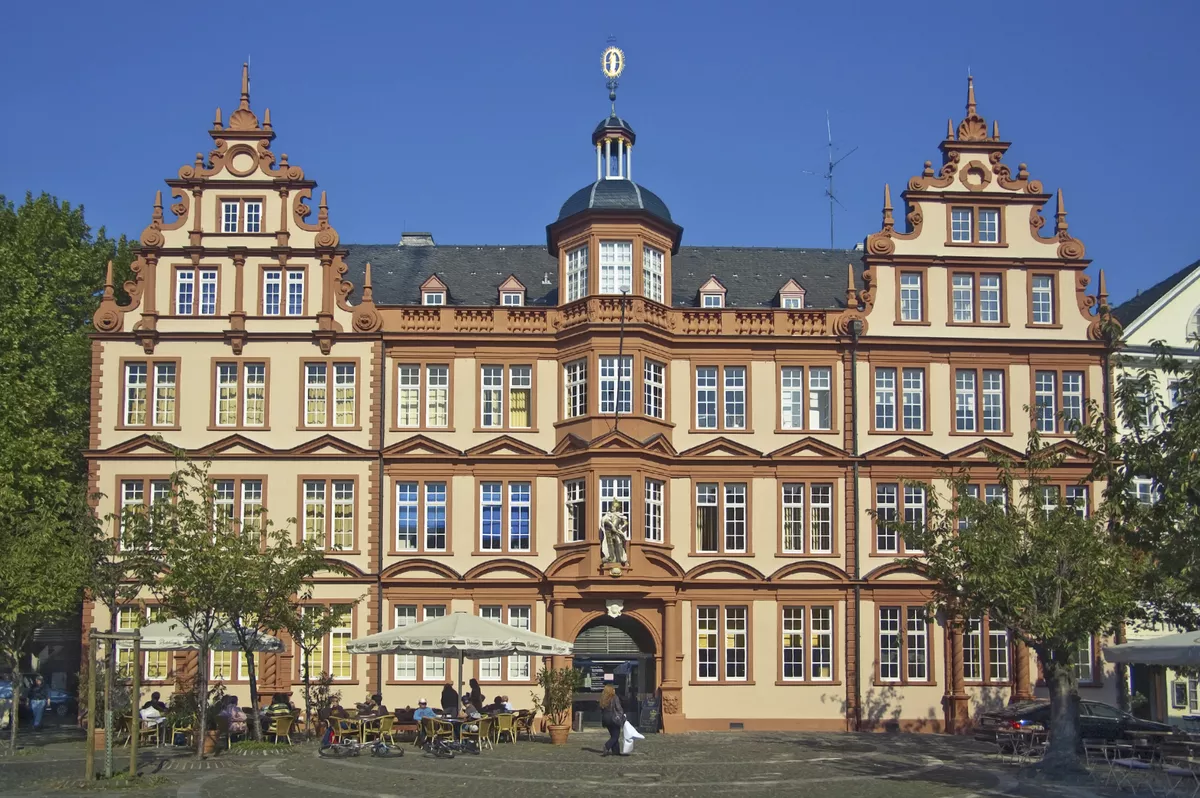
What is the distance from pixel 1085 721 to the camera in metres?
41.5

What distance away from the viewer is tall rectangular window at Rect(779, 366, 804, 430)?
49.7 m

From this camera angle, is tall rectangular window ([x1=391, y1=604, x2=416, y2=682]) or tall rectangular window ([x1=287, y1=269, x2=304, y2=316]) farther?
tall rectangular window ([x1=287, y1=269, x2=304, y2=316])

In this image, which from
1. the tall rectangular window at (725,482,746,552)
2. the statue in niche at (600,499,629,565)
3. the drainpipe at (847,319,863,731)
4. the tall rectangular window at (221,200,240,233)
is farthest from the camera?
the tall rectangular window at (221,200,240,233)

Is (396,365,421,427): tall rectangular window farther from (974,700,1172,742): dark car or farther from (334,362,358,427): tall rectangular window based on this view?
(974,700,1172,742): dark car

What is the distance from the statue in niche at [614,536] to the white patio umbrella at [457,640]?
7.31 metres

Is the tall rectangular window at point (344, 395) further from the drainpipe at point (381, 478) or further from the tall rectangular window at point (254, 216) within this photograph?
the tall rectangular window at point (254, 216)

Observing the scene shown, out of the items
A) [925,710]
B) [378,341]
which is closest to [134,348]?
[378,341]

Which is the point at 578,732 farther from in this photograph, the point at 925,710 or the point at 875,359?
the point at 875,359

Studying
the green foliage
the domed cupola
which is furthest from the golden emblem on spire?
the green foliage

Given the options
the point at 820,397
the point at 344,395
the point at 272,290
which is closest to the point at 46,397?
the point at 272,290

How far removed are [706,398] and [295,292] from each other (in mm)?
13862

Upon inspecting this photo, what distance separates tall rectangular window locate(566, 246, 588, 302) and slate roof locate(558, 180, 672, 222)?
4.14ft

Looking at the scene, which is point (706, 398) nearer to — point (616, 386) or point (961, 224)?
point (616, 386)

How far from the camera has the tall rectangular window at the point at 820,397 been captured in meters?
49.8
